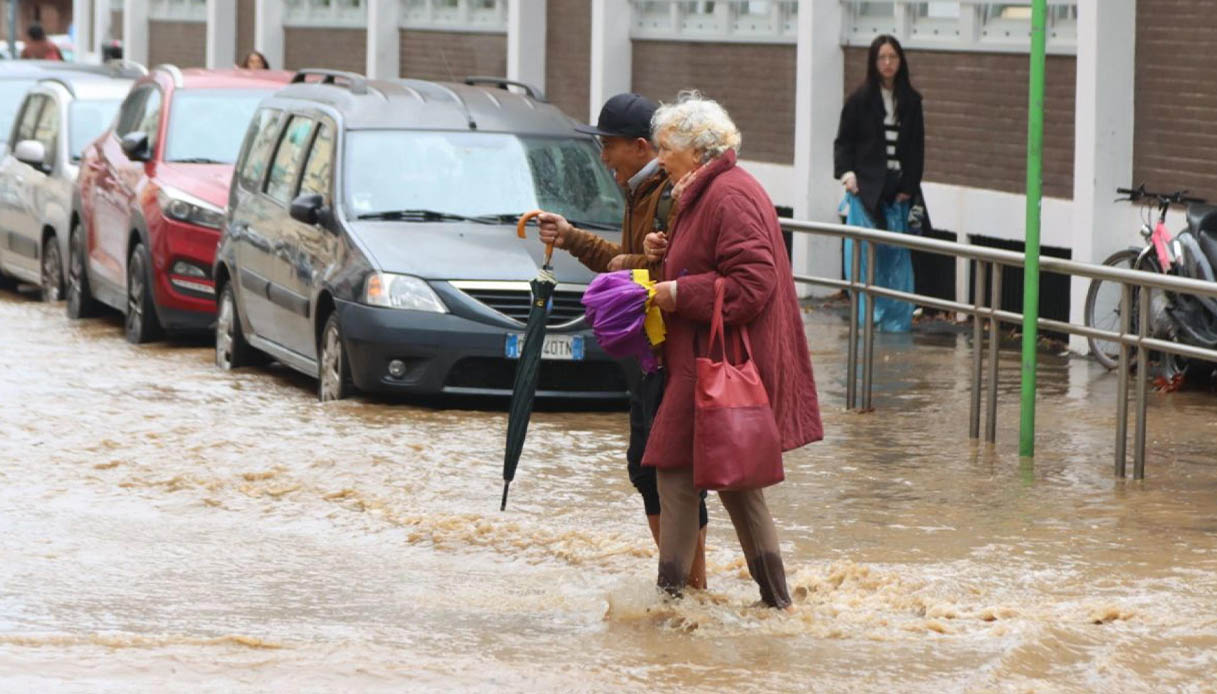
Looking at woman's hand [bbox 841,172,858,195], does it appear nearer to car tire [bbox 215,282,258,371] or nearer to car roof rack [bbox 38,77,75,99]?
car tire [bbox 215,282,258,371]

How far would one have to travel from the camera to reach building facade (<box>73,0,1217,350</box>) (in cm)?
1540

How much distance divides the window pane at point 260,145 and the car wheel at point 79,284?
3.14 meters

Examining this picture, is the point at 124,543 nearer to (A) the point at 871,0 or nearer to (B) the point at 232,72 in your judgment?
(B) the point at 232,72

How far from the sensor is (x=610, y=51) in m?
23.4

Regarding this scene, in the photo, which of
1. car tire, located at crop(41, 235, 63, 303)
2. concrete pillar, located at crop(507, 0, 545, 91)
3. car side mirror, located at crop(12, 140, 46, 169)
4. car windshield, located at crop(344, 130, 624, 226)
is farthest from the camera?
concrete pillar, located at crop(507, 0, 545, 91)

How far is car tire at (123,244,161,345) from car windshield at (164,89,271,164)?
0.78 meters

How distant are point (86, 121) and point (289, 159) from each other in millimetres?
5862

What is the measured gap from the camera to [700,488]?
752 centimetres

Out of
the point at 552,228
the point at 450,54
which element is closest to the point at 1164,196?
the point at 552,228

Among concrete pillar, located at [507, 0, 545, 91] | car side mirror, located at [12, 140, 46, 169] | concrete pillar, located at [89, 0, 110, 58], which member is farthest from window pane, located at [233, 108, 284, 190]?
concrete pillar, located at [89, 0, 110, 58]

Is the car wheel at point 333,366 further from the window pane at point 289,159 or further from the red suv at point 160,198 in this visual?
the red suv at point 160,198

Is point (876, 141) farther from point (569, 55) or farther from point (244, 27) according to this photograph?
point (244, 27)

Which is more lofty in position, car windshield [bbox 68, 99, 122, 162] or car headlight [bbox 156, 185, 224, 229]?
car windshield [bbox 68, 99, 122, 162]

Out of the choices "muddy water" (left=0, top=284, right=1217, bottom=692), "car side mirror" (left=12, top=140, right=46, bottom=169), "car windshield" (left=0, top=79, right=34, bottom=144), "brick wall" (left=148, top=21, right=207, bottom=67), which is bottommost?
"muddy water" (left=0, top=284, right=1217, bottom=692)
